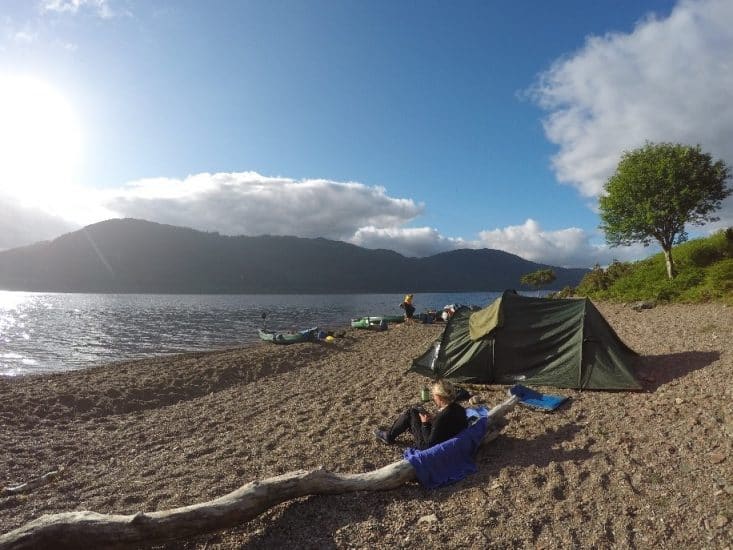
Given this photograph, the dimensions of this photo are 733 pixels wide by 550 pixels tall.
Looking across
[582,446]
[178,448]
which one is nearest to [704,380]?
[582,446]

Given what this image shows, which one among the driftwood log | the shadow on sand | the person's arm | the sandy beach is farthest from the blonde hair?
the shadow on sand

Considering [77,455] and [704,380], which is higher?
[704,380]

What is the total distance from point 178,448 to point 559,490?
7159 mm

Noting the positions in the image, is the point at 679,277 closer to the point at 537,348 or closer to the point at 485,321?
the point at 537,348

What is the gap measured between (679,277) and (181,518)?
27.4 m

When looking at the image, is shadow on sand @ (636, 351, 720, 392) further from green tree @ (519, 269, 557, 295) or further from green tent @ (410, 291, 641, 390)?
green tree @ (519, 269, 557, 295)

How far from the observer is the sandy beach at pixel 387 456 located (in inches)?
200

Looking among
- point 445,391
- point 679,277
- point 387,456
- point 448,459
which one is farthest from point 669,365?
point 679,277

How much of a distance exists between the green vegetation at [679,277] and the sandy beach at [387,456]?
658cm

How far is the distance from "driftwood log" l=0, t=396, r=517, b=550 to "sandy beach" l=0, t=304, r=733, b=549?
0.74ft

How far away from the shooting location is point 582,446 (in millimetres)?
7203

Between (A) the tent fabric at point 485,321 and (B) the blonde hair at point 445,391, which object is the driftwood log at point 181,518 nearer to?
(B) the blonde hair at point 445,391

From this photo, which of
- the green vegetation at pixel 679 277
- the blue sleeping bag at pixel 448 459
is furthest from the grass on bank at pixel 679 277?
the blue sleeping bag at pixel 448 459

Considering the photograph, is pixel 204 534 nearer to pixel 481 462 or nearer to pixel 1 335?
pixel 481 462
